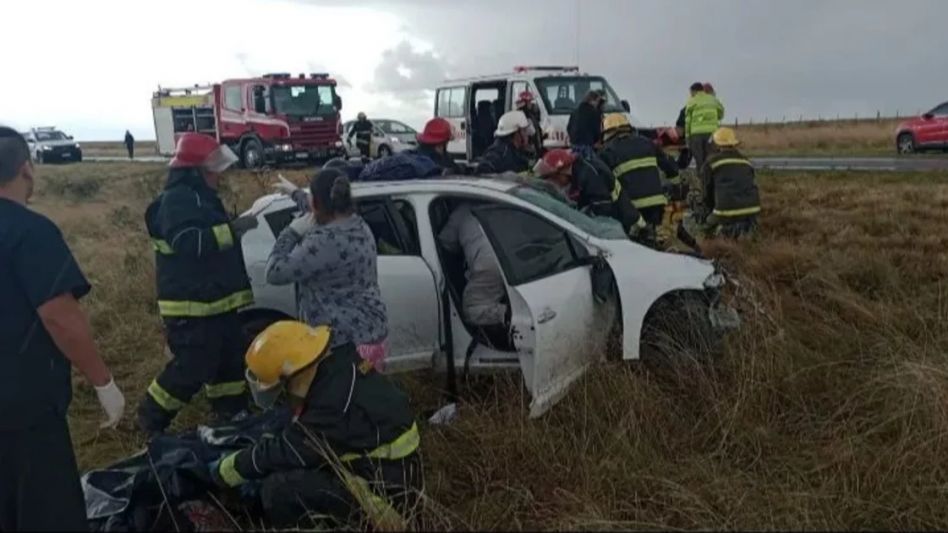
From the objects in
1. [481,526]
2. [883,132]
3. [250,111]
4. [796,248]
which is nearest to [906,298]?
[796,248]

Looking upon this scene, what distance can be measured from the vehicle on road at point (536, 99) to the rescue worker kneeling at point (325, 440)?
11.0 m

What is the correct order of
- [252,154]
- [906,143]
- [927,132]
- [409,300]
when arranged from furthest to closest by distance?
[252,154] → [906,143] → [927,132] → [409,300]

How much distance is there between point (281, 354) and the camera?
133 inches

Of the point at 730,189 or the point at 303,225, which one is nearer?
the point at 303,225

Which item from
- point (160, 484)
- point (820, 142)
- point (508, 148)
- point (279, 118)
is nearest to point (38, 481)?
point (160, 484)

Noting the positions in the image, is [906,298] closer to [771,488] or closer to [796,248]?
[796,248]

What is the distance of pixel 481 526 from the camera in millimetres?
3621

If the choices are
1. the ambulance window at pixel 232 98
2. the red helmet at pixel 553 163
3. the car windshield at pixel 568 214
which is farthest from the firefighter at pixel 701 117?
the ambulance window at pixel 232 98

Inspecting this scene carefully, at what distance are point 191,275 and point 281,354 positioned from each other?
1.47 m

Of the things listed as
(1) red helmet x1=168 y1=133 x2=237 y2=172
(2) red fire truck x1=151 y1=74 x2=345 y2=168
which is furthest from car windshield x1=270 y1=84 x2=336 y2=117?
(1) red helmet x1=168 y1=133 x2=237 y2=172

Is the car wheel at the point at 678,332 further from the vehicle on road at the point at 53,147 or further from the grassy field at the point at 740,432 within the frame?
the vehicle on road at the point at 53,147

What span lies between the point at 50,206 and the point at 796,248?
16.3m

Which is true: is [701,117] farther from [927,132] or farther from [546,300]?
[927,132]

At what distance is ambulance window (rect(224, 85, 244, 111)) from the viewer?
2408 centimetres
